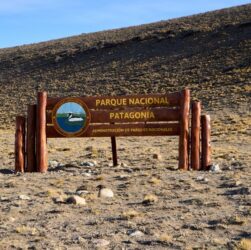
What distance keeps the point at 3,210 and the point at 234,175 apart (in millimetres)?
4704

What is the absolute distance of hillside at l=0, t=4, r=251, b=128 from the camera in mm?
49719

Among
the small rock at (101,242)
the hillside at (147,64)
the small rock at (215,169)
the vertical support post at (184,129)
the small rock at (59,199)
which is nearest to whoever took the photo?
the small rock at (101,242)

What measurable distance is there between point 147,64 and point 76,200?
5191cm

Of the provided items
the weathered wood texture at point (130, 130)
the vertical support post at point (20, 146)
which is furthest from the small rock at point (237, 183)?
the vertical support post at point (20, 146)

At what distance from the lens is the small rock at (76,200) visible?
948cm

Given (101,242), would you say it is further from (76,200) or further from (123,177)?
(123,177)

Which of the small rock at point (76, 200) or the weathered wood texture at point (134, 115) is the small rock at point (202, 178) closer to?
the weathered wood texture at point (134, 115)

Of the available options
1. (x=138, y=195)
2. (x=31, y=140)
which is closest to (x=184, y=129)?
(x=31, y=140)

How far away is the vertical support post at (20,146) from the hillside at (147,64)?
25.0m

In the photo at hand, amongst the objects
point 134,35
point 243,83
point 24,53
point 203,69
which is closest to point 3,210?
point 243,83

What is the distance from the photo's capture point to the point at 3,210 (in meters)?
9.18

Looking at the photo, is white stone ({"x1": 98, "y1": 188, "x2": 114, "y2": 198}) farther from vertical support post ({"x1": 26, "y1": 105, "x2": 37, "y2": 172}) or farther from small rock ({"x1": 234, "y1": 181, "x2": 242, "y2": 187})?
vertical support post ({"x1": 26, "y1": 105, "x2": 37, "y2": 172})

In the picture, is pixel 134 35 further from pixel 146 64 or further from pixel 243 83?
pixel 243 83

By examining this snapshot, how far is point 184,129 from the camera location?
1334cm
